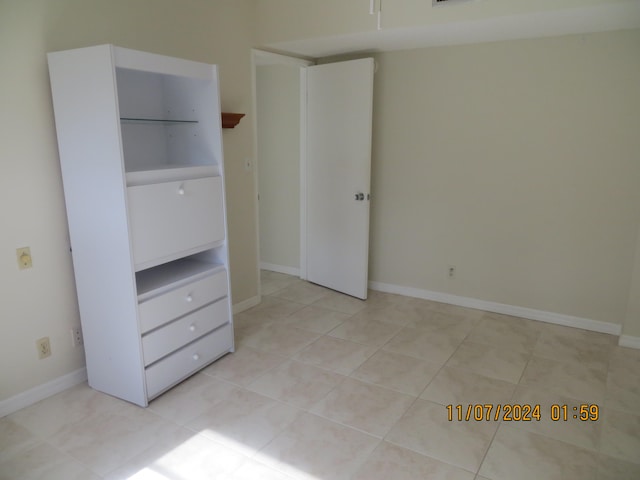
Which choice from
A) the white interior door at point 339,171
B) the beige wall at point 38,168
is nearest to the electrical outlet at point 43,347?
the beige wall at point 38,168

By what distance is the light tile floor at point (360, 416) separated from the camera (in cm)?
204

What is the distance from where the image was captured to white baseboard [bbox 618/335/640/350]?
3.15 m

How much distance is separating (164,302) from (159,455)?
789mm

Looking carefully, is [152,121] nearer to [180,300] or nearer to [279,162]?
[180,300]

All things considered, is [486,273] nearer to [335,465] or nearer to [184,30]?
[335,465]

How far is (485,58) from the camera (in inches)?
138

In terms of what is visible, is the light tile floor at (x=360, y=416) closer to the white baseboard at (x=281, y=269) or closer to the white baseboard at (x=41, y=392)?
the white baseboard at (x=41, y=392)

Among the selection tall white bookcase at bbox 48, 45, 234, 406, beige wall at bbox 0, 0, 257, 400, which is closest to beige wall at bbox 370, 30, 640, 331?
tall white bookcase at bbox 48, 45, 234, 406

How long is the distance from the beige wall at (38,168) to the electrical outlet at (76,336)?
0.03 meters

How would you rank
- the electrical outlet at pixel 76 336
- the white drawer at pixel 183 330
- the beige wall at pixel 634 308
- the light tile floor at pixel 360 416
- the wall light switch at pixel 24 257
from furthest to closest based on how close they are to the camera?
the beige wall at pixel 634 308, the electrical outlet at pixel 76 336, the white drawer at pixel 183 330, the wall light switch at pixel 24 257, the light tile floor at pixel 360 416

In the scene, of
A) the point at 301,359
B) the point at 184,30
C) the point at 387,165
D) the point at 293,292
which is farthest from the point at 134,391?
the point at 387,165

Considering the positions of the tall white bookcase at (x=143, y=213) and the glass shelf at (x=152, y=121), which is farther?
the glass shelf at (x=152, y=121)

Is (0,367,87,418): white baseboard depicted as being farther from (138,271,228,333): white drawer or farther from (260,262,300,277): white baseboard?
(260,262,300,277): white baseboard

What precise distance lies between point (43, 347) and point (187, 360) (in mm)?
784
